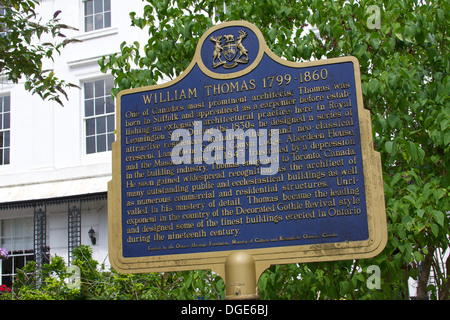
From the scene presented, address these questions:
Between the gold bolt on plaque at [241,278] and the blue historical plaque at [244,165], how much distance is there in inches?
5.9

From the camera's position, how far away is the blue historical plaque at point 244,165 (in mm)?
4465

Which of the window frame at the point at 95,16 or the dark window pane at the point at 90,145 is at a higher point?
the window frame at the point at 95,16

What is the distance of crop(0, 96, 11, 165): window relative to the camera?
Result: 52.8 ft

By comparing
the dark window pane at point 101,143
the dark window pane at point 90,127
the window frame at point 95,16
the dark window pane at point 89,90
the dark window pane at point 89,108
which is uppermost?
the window frame at point 95,16

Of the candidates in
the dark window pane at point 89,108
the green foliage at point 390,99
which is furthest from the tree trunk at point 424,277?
the dark window pane at point 89,108

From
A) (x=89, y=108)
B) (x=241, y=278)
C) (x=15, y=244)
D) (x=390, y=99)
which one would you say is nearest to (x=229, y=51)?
(x=390, y=99)

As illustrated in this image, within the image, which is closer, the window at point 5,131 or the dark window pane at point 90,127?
the dark window pane at point 90,127

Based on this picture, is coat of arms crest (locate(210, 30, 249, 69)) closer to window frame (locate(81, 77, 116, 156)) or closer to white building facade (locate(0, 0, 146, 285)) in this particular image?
white building facade (locate(0, 0, 146, 285))

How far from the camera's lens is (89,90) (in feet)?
51.2

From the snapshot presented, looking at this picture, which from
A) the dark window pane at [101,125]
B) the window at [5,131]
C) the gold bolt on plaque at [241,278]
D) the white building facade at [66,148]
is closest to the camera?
the gold bolt on plaque at [241,278]

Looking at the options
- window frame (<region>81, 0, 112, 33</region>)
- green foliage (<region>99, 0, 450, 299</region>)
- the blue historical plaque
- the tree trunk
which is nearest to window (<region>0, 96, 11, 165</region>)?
window frame (<region>81, 0, 112, 33</region>)

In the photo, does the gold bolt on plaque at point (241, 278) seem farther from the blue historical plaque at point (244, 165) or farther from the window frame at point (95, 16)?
the window frame at point (95, 16)

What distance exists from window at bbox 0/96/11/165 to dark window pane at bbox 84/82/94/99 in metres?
2.47

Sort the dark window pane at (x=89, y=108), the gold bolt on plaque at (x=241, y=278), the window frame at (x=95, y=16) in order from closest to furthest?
the gold bolt on plaque at (x=241, y=278), the dark window pane at (x=89, y=108), the window frame at (x=95, y=16)
